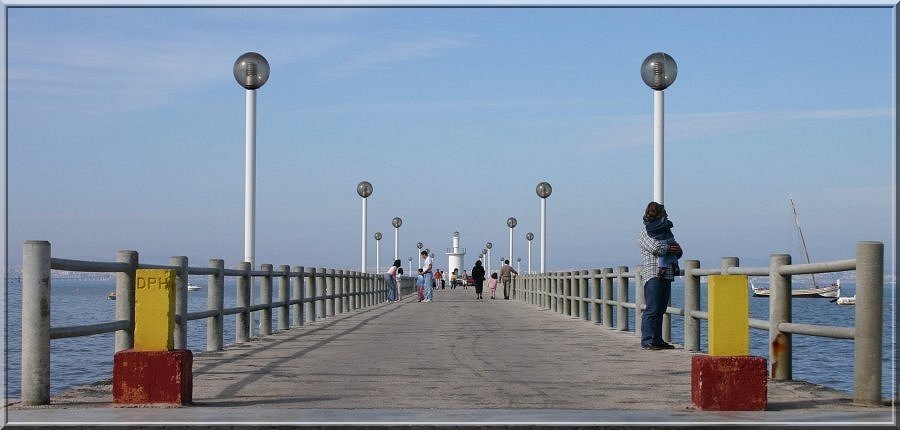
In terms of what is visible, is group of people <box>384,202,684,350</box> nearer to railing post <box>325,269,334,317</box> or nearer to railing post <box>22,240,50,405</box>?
railing post <box>22,240,50,405</box>

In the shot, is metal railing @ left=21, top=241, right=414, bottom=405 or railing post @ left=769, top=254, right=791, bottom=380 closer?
metal railing @ left=21, top=241, right=414, bottom=405

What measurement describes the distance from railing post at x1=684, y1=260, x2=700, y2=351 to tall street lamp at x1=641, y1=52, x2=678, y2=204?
11.4 ft

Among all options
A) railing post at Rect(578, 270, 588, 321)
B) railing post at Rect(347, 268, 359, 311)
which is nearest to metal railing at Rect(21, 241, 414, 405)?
railing post at Rect(347, 268, 359, 311)

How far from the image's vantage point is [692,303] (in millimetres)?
14117

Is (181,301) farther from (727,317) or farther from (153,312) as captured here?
(727,317)

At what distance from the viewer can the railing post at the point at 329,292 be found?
26141 millimetres

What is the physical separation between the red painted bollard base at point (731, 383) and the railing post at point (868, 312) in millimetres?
966

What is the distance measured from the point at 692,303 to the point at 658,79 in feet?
15.3


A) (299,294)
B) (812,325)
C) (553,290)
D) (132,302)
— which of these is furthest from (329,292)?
(812,325)

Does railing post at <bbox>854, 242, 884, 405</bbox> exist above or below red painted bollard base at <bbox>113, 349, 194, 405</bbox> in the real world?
above

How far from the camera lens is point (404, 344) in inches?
607

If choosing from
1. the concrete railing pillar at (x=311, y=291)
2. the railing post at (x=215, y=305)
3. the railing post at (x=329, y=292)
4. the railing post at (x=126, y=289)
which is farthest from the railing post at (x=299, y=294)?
the railing post at (x=126, y=289)

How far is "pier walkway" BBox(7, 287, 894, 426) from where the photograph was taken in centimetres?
757

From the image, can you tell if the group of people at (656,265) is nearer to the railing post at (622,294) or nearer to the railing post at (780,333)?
the railing post at (780,333)
